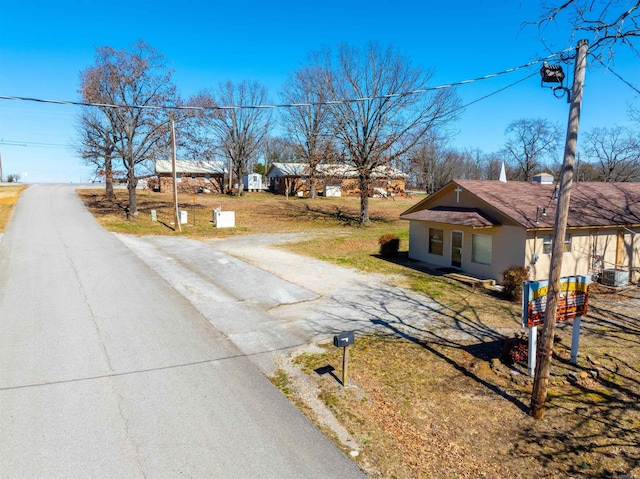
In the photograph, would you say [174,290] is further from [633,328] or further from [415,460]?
[633,328]

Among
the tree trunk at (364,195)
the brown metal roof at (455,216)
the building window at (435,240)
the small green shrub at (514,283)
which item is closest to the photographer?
the small green shrub at (514,283)

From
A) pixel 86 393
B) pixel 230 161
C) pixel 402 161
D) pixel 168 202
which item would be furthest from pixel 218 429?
pixel 230 161

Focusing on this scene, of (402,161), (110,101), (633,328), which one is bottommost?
(633,328)

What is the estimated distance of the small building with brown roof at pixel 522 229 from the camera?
15375mm

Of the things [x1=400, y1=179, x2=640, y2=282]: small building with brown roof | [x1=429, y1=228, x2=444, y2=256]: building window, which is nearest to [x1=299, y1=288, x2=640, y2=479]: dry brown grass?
[x1=400, y1=179, x2=640, y2=282]: small building with brown roof

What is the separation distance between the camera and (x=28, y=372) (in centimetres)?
734

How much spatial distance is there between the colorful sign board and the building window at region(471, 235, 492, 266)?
8616mm

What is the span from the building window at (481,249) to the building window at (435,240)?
1.90 meters

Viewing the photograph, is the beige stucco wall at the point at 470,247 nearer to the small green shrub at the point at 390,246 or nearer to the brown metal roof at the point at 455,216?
the brown metal roof at the point at 455,216

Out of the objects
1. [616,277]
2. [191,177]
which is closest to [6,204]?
[191,177]

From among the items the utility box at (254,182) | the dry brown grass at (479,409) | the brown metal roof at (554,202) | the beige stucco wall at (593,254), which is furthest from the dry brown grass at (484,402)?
the utility box at (254,182)

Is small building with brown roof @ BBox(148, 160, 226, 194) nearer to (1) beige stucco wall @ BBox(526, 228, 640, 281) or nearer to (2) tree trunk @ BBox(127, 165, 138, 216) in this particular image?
(2) tree trunk @ BBox(127, 165, 138, 216)

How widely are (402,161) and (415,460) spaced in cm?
2709

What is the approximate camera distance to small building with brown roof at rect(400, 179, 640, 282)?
1538cm
